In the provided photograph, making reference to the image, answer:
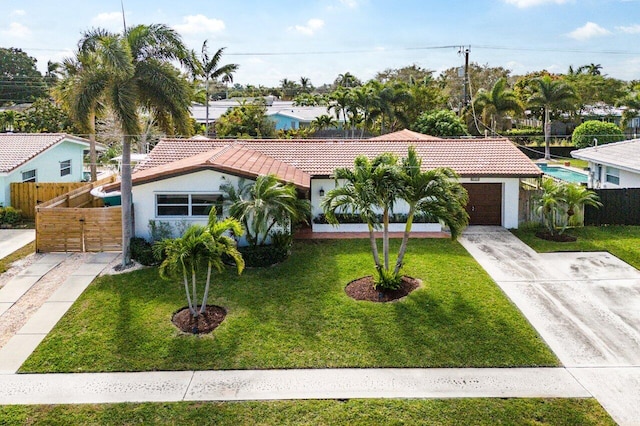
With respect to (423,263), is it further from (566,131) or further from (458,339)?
(566,131)

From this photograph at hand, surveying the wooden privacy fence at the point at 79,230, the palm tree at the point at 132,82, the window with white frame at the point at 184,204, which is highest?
the palm tree at the point at 132,82

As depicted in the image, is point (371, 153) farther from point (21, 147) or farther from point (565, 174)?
point (565, 174)

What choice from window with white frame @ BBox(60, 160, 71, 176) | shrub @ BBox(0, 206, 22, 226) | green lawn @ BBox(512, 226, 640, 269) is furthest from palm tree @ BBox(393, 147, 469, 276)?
window with white frame @ BBox(60, 160, 71, 176)

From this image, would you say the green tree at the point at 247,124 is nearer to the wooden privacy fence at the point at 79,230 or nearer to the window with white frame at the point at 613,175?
the window with white frame at the point at 613,175

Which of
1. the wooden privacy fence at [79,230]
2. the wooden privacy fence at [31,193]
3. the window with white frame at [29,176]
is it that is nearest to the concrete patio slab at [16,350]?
the wooden privacy fence at [79,230]

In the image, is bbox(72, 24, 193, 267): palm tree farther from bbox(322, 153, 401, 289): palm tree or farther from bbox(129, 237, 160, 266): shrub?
bbox(322, 153, 401, 289): palm tree

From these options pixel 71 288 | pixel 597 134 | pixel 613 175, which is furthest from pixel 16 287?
pixel 597 134
